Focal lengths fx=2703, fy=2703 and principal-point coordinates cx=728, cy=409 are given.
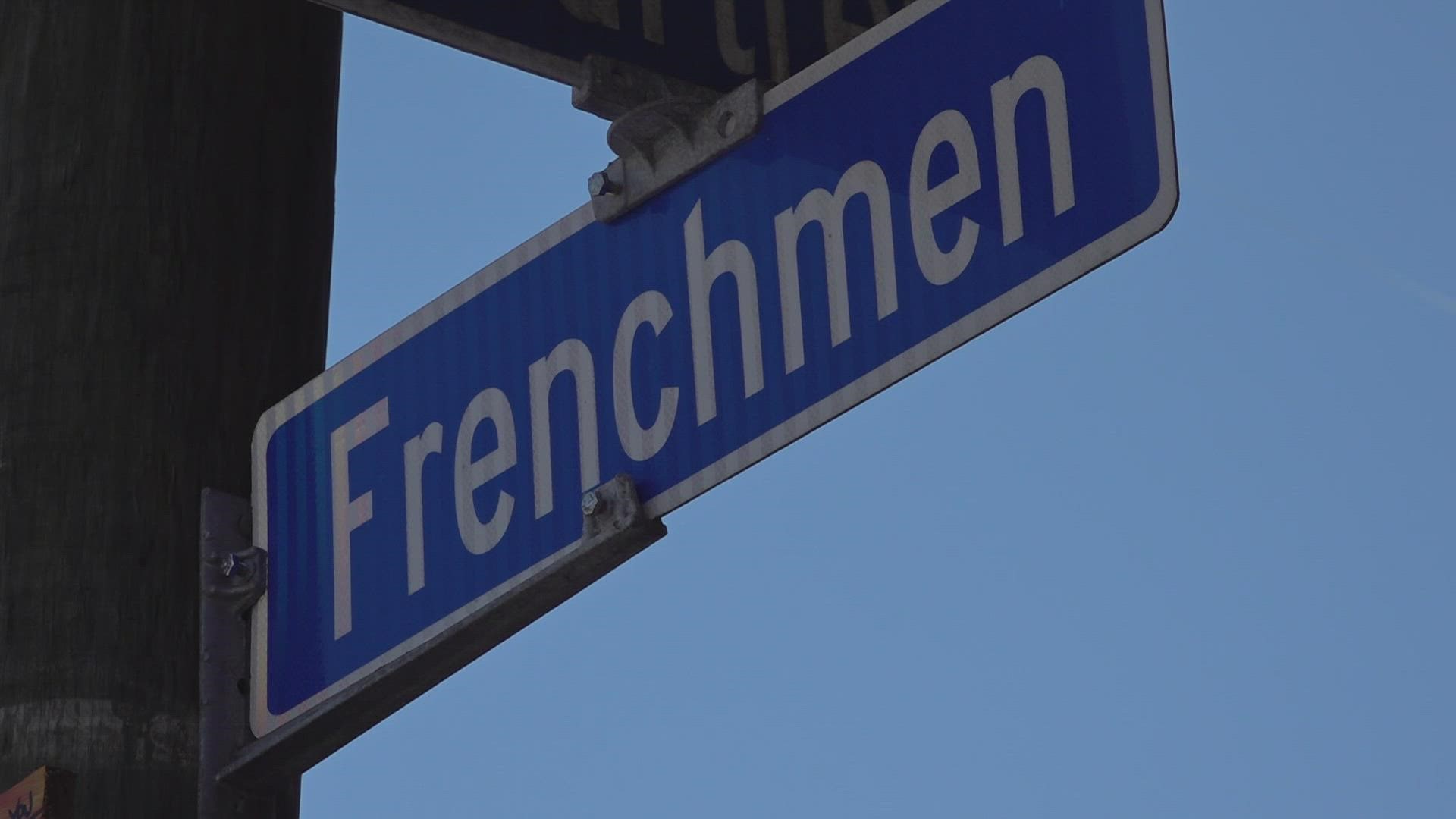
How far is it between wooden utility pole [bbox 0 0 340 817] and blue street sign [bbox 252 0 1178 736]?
0.10m

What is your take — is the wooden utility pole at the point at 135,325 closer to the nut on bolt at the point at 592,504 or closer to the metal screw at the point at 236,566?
the metal screw at the point at 236,566

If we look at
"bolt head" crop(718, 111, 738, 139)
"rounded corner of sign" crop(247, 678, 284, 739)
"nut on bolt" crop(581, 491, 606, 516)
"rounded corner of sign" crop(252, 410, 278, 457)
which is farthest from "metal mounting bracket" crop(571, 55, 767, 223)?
"rounded corner of sign" crop(247, 678, 284, 739)

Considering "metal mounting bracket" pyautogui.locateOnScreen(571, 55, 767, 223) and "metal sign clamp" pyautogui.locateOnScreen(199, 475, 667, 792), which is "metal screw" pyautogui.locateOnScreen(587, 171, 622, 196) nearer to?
"metal mounting bracket" pyautogui.locateOnScreen(571, 55, 767, 223)

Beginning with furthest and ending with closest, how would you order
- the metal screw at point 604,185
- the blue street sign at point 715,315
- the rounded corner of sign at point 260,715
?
the rounded corner of sign at point 260,715, the metal screw at point 604,185, the blue street sign at point 715,315

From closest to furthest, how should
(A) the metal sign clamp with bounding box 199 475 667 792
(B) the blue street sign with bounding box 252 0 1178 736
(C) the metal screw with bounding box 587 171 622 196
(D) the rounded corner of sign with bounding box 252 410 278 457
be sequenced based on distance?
(B) the blue street sign with bounding box 252 0 1178 736 < (A) the metal sign clamp with bounding box 199 475 667 792 < (C) the metal screw with bounding box 587 171 622 196 < (D) the rounded corner of sign with bounding box 252 410 278 457

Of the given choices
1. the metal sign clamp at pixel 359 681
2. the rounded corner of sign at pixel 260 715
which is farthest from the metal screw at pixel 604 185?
the rounded corner of sign at pixel 260 715

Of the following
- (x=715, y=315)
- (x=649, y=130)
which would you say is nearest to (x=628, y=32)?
(x=649, y=130)

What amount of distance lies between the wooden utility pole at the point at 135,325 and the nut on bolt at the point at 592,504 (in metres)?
0.54

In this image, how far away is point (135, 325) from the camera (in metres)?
2.76

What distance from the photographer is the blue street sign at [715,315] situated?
6.78ft

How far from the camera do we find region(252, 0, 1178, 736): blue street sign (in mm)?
2066

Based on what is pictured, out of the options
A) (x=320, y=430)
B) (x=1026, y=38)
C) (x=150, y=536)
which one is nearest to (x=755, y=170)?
(x=1026, y=38)

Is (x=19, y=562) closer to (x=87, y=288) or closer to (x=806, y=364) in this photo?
(x=87, y=288)

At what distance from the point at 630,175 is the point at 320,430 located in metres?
0.46
